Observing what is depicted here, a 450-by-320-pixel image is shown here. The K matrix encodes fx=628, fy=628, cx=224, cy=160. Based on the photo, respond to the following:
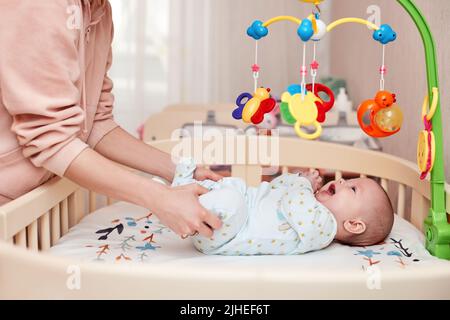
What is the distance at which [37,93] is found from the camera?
1.00 metres

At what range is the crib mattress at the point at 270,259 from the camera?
0.74 m

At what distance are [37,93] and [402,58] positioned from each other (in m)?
1.12

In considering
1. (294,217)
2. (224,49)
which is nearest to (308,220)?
(294,217)

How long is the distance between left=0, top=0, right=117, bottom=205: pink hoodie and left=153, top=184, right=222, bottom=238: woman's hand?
0.17 metres

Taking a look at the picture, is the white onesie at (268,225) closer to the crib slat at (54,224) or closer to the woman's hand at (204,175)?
the woman's hand at (204,175)

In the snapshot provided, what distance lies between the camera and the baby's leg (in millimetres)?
1082

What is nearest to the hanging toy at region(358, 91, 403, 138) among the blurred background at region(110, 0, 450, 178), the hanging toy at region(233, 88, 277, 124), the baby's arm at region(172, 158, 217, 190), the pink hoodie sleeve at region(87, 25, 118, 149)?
the hanging toy at region(233, 88, 277, 124)

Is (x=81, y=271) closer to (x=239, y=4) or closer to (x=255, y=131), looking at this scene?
(x=255, y=131)

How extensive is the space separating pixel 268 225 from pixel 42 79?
47 centimetres

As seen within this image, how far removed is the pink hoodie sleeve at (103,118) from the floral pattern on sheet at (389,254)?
1.98ft

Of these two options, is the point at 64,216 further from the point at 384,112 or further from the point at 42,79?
the point at 384,112

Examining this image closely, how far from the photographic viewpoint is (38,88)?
3.30ft

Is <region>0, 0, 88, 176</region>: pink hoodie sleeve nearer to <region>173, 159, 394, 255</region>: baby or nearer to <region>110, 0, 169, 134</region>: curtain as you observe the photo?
<region>173, 159, 394, 255</region>: baby

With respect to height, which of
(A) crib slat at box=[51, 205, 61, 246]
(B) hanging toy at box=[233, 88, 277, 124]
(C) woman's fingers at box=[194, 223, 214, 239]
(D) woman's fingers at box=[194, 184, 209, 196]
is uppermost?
(B) hanging toy at box=[233, 88, 277, 124]
